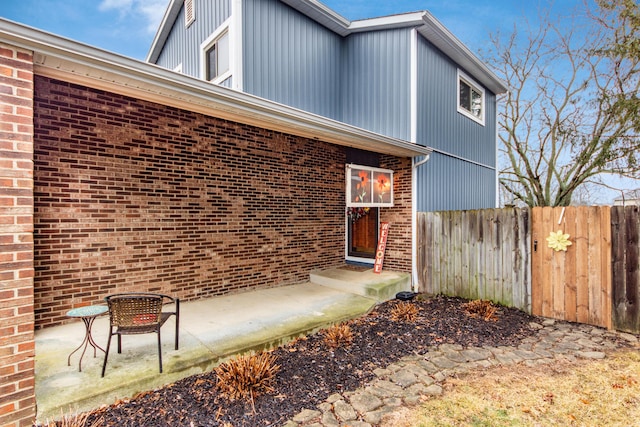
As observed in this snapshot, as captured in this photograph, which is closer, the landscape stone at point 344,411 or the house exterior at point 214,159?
the house exterior at point 214,159

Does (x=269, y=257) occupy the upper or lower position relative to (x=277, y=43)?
lower

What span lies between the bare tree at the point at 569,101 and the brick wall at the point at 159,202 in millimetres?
9700

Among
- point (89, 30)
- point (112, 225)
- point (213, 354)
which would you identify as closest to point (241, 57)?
point (112, 225)

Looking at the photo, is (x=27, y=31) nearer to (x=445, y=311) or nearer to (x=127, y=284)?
(x=127, y=284)

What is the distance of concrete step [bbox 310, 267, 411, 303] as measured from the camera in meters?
5.72

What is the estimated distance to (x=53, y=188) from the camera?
410 centimetres

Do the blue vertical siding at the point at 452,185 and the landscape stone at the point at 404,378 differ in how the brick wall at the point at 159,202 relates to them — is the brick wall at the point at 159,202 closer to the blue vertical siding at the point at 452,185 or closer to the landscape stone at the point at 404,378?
the blue vertical siding at the point at 452,185

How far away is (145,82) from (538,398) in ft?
15.1

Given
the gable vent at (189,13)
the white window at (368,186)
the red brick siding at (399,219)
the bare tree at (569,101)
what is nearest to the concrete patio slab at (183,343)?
the red brick siding at (399,219)

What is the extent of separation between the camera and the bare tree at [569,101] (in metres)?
9.53

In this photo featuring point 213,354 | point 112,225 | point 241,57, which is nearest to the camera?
point 213,354

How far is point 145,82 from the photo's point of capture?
2977mm

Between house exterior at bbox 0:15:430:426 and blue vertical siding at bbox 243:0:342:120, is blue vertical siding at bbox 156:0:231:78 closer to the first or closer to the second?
blue vertical siding at bbox 243:0:342:120

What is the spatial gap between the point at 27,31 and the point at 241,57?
14.6ft
